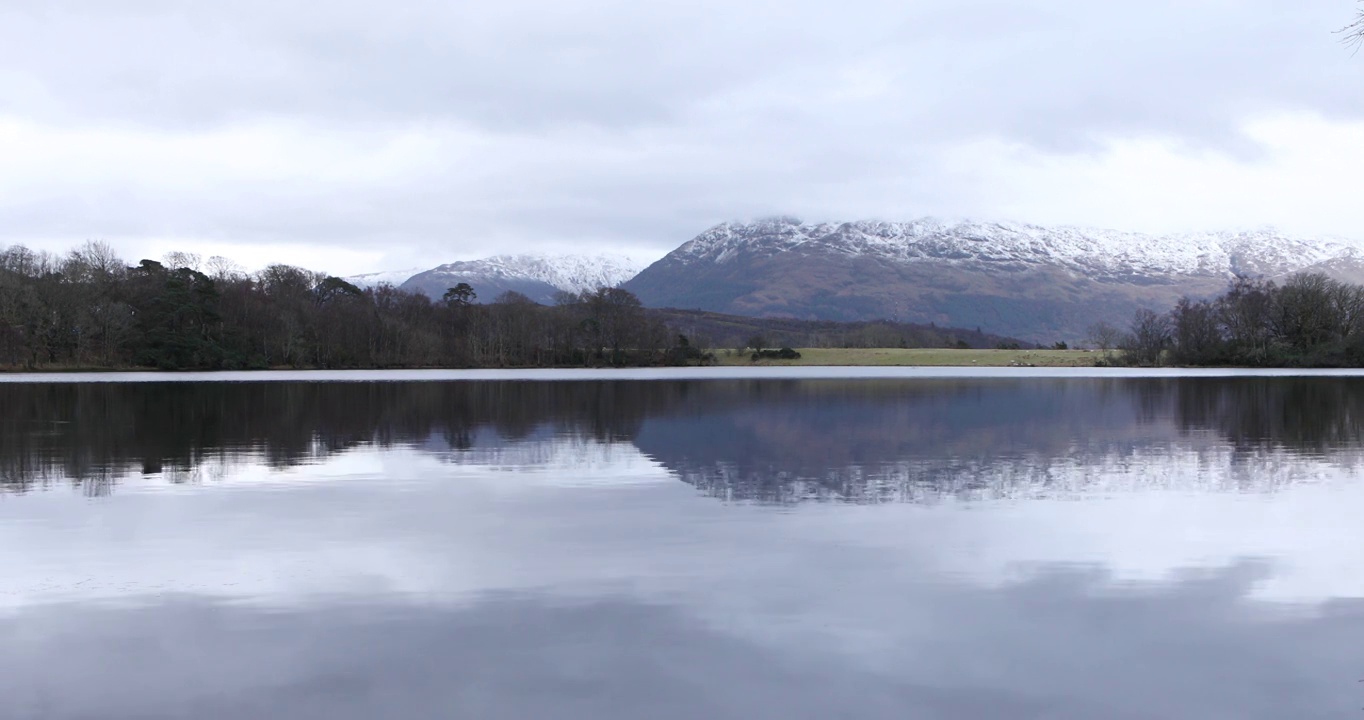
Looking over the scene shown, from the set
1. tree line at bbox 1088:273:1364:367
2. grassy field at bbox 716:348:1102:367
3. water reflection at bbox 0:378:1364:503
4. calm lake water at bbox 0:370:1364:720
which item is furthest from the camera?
grassy field at bbox 716:348:1102:367

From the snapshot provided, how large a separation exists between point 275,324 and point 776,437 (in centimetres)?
9685

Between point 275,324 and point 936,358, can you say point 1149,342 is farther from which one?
point 275,324

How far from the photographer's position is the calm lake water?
27.1 ft

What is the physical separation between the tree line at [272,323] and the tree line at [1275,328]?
56.3 metres

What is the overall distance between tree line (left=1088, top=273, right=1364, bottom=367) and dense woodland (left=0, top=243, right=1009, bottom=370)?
53.2m

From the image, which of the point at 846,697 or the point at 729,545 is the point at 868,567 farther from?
the point at 846,697

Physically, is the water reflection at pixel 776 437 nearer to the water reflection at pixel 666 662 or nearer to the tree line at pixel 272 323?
the water reflection at pixel 666 662

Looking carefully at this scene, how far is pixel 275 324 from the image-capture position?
374 feet

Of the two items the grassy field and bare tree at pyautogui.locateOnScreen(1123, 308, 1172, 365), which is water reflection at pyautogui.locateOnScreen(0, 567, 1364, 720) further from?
bare tree at pyautogui.locateOnScreen(1123, 308, 1172, 365)

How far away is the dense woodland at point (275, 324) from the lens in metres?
97.4

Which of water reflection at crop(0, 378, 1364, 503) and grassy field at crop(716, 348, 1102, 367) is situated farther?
grassy field at crop(716, 348, 1102, 367)

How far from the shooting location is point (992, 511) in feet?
52.9

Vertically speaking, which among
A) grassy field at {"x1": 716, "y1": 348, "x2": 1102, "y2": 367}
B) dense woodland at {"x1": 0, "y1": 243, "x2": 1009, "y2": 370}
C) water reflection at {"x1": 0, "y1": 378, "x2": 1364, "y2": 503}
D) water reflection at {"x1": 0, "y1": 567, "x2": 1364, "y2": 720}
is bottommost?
water reflection at {"x1": 0, "y1": 567, "x2": 1364, "y2": 720}

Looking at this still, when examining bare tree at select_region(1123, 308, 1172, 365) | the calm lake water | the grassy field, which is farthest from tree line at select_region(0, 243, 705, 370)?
the calm lake water
